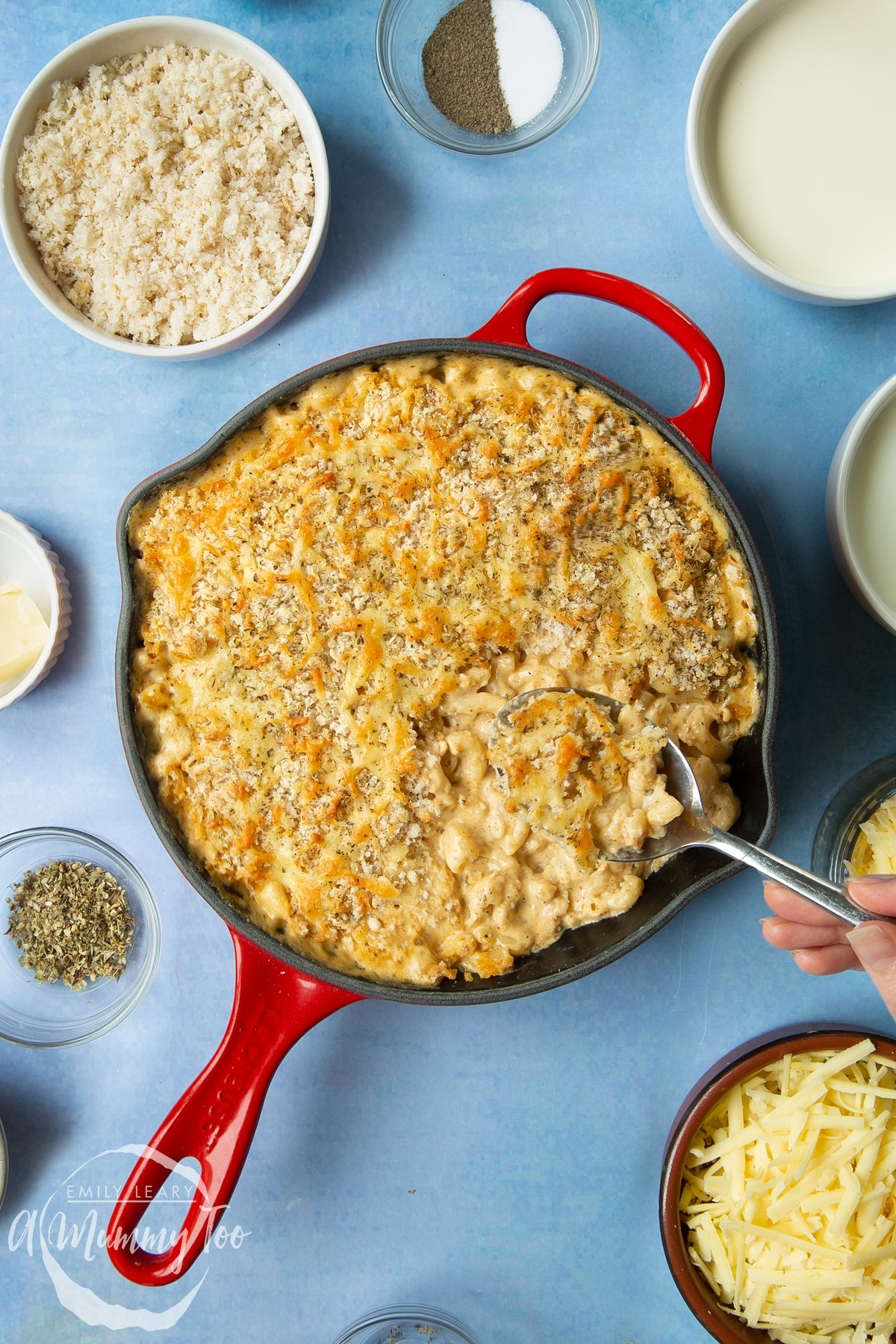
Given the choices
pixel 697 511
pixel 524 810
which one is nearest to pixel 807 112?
pixel 697 511

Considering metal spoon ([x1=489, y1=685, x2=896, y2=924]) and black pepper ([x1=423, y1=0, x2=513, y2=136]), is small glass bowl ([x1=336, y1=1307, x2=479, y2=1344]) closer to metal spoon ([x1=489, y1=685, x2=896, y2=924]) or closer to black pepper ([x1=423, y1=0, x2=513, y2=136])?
metal spoon ([x1=489, y1=685, x2=896, y2=924])

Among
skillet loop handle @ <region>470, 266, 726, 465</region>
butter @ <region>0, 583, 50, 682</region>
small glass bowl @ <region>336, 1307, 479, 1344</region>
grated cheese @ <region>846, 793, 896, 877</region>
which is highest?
skillet loop handle @ <region>470, 266, 726, 465</region>

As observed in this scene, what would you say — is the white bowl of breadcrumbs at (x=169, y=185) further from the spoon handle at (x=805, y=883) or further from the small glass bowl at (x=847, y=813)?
the small glass bowl at (x=847, y=813)

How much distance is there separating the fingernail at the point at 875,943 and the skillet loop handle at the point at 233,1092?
0.92 m

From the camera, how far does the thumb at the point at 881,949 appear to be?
1482 millimetres

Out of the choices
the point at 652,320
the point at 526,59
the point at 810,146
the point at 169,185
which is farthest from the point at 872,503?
the point at 169,185

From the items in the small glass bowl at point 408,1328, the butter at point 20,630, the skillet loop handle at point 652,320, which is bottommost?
the small glass bowl at point 408,1328

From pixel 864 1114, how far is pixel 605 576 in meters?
1.27

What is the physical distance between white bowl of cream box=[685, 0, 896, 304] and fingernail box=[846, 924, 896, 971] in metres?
1.36

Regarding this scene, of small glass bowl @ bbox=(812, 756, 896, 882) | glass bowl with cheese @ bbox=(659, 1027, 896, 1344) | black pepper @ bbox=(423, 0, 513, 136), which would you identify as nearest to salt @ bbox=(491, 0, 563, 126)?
black pepper @ bbox=(423, 0, 513, 136)

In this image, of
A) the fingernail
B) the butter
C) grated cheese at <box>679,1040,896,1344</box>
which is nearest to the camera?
the fingernail

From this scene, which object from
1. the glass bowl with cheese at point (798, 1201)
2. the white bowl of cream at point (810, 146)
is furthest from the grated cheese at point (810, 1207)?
the white bowl of cream at point (810, 146)

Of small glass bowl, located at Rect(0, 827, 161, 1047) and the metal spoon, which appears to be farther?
small glass bowl, located at Rect(0, 827, 161, 1047)

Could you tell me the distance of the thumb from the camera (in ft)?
4.86
